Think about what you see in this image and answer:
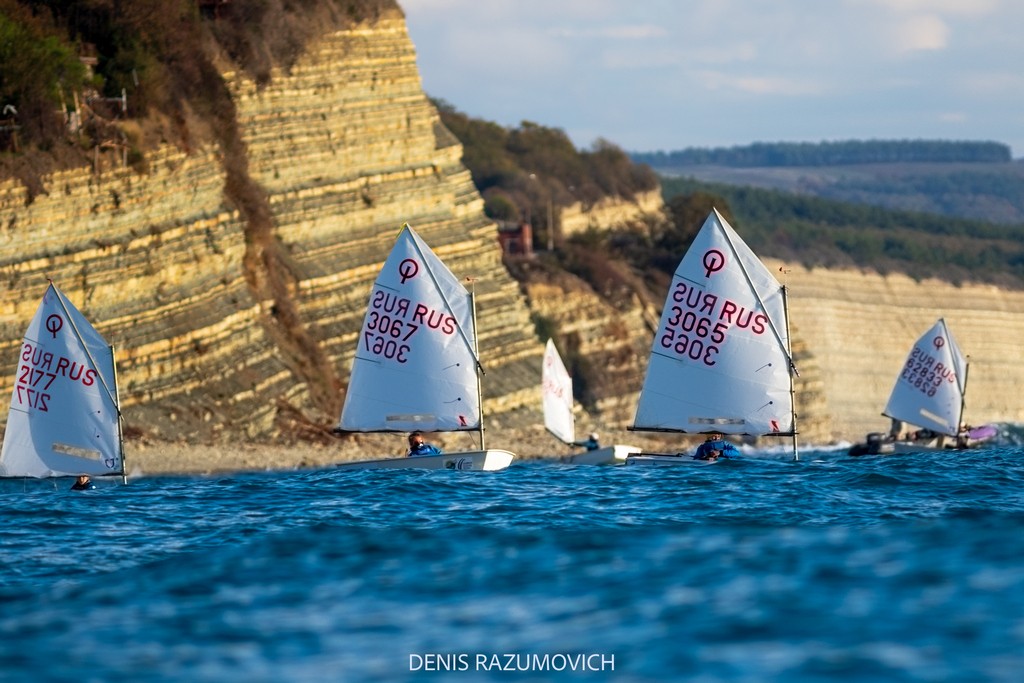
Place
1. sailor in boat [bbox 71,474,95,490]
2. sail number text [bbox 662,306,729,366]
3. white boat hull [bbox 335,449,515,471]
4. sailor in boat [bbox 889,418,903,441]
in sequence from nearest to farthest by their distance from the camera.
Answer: sailor in boat [bbox 71,474,95,490] < white boat hull [bbox 335,449,515,471] < sail number text [bbox 662,306,729,366] < sailor in boat [bbox 889,418,903,441]

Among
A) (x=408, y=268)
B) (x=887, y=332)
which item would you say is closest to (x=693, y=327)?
(x=408, y=268)

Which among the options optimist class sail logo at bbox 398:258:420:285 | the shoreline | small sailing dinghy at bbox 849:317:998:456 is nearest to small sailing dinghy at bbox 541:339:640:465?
the shoreline

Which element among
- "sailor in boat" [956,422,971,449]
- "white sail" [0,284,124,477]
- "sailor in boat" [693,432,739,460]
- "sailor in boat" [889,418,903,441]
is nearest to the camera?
"sailor in boat" [693,432,739,460]

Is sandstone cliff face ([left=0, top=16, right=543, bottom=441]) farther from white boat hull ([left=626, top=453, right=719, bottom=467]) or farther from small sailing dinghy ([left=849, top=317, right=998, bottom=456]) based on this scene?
white boat hull ([left=626, top=453, right=719, bottom=467])

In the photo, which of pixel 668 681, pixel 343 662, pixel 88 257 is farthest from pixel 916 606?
pixel 88 257

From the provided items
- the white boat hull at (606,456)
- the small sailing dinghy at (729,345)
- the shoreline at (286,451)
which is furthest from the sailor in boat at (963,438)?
the small sailing dinghy at (729,345)

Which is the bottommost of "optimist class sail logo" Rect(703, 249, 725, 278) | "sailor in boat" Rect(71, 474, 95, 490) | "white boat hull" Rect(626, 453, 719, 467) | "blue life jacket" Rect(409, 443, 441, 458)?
"white boat hull" Rect(626, 453, 719, 467)

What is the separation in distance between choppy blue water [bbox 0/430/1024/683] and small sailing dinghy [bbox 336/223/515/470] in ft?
27.2

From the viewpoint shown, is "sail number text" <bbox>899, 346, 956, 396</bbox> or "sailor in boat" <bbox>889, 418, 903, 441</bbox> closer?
"sailor in boat" <bbox>889, 418, 903, 441</bbox>

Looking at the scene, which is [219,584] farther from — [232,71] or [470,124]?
[470,124]

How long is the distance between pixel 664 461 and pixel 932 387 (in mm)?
25420

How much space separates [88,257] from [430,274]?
754 inches

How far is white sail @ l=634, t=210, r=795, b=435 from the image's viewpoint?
3656 cm

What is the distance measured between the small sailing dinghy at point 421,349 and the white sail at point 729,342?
4.34m
